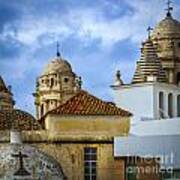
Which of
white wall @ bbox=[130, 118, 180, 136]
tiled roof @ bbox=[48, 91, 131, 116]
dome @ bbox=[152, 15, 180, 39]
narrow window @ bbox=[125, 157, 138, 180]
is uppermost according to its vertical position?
dome @ bbox=[152, 15, 180, 39]

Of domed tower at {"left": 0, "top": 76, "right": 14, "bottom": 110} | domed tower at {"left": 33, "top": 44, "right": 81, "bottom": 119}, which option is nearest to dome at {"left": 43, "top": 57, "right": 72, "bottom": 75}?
Result: domed tower at {"left": 33, "top": 44, "right": 81, "bottom": 119}

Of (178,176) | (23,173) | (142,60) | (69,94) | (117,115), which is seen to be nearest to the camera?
(23,173)

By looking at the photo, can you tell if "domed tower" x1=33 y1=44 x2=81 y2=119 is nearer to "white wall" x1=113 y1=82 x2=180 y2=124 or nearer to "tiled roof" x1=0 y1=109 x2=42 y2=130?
"white wall" x1=113 y1=82 x2=180 y2=124

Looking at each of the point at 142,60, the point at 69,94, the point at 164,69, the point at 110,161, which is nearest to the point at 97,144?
the point at 110,161

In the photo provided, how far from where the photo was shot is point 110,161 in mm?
27906

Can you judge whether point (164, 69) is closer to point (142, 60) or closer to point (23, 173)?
point (142, 60)

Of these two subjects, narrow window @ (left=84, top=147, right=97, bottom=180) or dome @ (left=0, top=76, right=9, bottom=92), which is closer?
narrow window @ (left=84, top=147, right=97, bottom=180)

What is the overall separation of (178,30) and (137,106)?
8975 millimetres

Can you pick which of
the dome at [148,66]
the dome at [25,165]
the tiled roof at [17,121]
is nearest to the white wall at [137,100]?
the dome at [148,66]

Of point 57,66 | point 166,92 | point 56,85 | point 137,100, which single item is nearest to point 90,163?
point 137,100

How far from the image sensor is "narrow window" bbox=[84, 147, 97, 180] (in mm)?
27844

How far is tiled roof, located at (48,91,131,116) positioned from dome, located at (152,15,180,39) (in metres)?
14.9

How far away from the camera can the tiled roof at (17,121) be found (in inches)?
1229

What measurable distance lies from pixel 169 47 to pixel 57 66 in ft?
31.2
